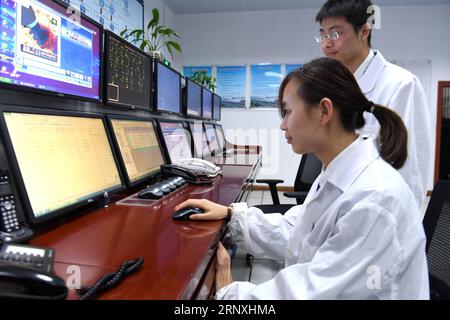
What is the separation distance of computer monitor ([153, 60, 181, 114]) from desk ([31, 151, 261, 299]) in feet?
3.49

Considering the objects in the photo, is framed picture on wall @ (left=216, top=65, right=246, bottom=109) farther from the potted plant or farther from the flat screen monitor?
the flat screen monitor

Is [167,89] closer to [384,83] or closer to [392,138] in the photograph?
[384,83]

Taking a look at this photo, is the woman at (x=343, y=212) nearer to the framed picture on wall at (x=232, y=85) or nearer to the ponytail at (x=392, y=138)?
the ponytail at (x=392, y=138)

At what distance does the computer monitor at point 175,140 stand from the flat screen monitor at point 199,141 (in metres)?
0.18

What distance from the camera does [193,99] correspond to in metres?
2.90

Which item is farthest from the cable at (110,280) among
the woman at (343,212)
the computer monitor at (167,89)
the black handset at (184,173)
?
the computer monitor at (167,89)

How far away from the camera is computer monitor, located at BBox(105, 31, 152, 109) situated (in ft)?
4.48

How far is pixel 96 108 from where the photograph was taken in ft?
4.83

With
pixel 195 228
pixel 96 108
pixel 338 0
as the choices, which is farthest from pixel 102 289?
pixel 338 0

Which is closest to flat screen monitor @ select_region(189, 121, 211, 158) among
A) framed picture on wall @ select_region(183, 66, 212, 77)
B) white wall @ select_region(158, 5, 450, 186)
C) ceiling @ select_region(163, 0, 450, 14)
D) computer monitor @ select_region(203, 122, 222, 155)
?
computer monitor @ select_region(203, 122, 222, 155)

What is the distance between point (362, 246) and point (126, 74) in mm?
1329

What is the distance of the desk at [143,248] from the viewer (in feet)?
1.79

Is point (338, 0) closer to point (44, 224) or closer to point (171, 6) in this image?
point (44, 224)
